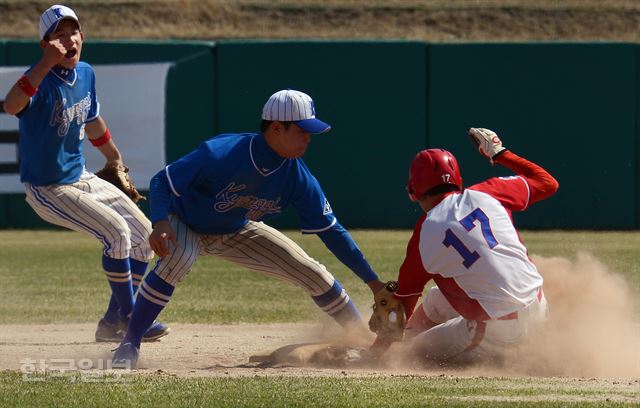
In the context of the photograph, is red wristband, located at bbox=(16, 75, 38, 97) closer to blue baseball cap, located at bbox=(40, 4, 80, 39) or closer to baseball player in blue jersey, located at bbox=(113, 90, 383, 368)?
blue baseball cap, located at bbox=(40, 4, 80, 39)

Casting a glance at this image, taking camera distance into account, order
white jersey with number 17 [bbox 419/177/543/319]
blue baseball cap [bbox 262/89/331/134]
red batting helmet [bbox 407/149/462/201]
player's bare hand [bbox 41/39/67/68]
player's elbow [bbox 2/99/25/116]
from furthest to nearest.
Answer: player's elbow [bbox 2/99/25/116] → player's bare hand [bbox 41/39/67/68] → blue baseball cap [bbox 262/89/331/134] → red batting helmet [bbox 407/149/462/201] → white jersey with number 17 [bbox 419/177/543/319]

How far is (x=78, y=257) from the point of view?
41.0 ft

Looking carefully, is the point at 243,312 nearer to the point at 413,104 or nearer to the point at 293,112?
the point at 293,112

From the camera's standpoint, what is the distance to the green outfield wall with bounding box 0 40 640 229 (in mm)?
14844

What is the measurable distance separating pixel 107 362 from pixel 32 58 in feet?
30.5

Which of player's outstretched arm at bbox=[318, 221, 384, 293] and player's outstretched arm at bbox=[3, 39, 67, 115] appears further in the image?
player's outstretched arm at bbox=[3, 39, 67, 115]

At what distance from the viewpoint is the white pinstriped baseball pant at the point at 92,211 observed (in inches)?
274

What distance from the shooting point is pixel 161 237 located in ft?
19.2

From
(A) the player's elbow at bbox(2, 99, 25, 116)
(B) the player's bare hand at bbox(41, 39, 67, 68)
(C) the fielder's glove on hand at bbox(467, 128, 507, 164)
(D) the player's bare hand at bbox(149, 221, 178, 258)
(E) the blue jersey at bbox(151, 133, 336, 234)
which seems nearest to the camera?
(D) the player's bare hand at bbox(149, 221, 178, 258)

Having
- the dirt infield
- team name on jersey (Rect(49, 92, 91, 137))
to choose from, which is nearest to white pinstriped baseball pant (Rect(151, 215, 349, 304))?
the dirt infield

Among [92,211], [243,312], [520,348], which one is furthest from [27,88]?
[520,348]

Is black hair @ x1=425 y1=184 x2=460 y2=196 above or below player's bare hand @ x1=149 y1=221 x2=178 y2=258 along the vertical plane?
above

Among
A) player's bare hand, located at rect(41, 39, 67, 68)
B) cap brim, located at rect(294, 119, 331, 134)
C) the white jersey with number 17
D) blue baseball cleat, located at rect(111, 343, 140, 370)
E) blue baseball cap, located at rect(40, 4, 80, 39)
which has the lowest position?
blue baseball cleat, located at rect(111, 343, 140, 370)

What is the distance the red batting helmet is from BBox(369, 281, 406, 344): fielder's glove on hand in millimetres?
567
